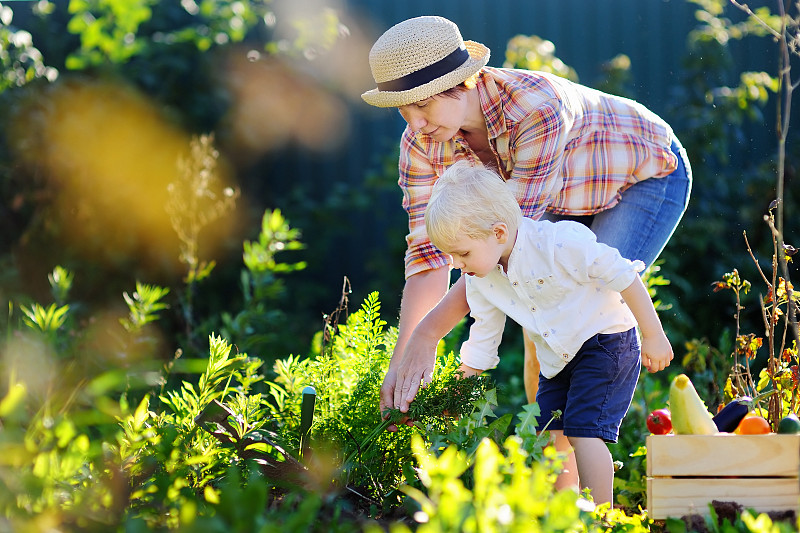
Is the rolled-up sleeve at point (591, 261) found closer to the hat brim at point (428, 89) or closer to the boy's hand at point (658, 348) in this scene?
the boy's hand at point (658, 348)

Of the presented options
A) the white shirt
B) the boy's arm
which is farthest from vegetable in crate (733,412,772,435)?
the white shirt

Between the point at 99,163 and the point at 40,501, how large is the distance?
377cm

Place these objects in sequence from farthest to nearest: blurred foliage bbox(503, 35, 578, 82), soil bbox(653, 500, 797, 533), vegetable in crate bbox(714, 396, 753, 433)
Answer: blurred foliage bbox(503, 35, 578, 82) < vegetable in crate bbox(714, 396, 753, 433) < soil bbox(653, 500, 797, 533)

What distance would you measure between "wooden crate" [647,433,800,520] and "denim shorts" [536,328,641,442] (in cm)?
36

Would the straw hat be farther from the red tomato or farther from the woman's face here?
the red tomato

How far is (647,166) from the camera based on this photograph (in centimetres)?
248

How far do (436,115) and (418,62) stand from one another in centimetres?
15

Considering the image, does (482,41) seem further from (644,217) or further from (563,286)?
(563,286)

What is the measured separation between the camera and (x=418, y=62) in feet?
7.02

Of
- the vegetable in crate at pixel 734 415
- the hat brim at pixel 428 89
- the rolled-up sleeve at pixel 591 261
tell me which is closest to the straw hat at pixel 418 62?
the hat brim at pixel 428 89

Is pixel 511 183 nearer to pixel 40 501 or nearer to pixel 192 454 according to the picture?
pixel 192 454

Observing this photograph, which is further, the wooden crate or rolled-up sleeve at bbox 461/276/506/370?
rolled-up sleeve at bbox 461/276/506/370

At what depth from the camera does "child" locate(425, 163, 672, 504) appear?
6.63 feet

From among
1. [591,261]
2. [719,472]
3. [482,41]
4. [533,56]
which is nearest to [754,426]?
[719,472]
